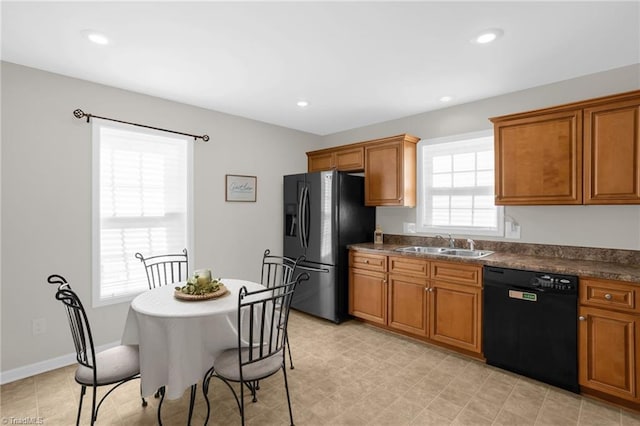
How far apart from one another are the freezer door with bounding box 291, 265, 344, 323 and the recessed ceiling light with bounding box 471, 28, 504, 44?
260 centimetres

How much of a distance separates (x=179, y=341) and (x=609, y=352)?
2853mm

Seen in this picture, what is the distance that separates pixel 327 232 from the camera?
3.86m

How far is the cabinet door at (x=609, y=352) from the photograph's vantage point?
6.99 feet

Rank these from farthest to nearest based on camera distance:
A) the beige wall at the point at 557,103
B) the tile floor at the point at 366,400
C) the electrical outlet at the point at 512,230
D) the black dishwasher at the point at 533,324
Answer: the electrical outlet at the point at 512,230 < the beige wall at the point at 557,103 < the black dishwasher at the point at 533,324 < the tile floor at the point at 366,400

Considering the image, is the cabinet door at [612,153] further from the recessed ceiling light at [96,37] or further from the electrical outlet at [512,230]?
the recessed ceiling light at [96,37]

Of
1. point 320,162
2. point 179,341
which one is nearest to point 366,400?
point 179,341

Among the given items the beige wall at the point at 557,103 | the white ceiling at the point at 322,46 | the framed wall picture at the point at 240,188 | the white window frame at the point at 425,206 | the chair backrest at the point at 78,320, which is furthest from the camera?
the framed wall picture at the point at 240,188

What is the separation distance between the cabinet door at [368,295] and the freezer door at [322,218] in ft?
1.20

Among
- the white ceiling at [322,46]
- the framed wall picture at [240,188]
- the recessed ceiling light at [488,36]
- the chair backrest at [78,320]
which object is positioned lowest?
the chair backrest at [78,320]

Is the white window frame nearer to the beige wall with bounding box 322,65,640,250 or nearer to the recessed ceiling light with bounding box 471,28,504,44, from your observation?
the beige wall with bounding box 322,65,640,250

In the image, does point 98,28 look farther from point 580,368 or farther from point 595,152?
point 580,368

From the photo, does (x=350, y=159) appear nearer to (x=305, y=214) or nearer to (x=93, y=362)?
(x=305, y=214)

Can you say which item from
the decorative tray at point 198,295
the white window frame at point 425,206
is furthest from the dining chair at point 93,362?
the white window frame at point 425,206

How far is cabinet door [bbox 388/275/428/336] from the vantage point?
3236 millimetres
